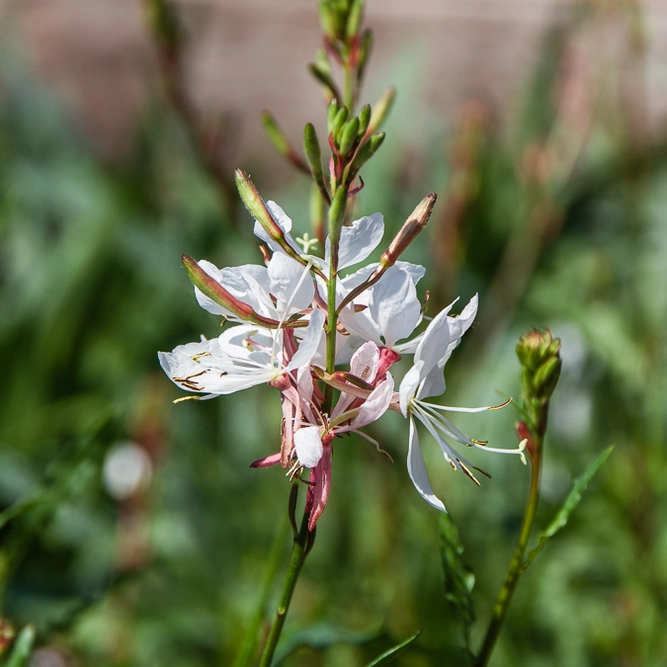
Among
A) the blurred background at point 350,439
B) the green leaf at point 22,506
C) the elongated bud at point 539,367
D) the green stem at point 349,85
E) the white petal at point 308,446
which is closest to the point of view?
the white petal at point 308,446

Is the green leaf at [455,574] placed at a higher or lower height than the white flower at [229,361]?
lower

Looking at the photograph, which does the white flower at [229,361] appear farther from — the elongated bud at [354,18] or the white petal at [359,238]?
the elongated bud at [354,18]

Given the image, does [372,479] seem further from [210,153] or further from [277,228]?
[277,228]

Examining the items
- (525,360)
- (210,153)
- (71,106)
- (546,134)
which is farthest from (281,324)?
(71,106)

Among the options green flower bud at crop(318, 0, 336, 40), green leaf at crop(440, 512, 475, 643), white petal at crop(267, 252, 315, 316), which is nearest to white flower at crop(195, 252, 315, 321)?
→ white petal at crop(267, 252, 315, 316)

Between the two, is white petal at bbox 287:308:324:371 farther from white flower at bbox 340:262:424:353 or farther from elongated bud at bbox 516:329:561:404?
elongated bud at bbox 516:329:561:404

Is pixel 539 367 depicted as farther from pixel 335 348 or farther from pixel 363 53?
pixel 363 53

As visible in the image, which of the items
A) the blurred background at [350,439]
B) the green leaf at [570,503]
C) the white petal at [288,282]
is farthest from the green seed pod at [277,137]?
the green leaf at [570,503]
